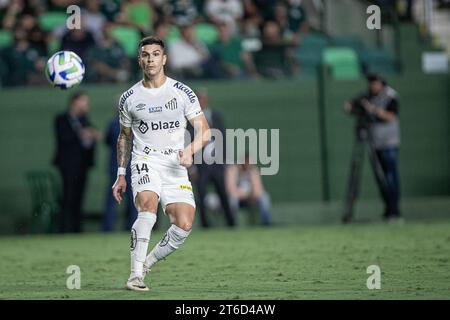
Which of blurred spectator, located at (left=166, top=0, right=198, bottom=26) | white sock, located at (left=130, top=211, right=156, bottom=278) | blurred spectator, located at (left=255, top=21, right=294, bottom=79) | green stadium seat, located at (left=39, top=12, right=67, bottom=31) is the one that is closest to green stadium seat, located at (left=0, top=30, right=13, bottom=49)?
green stadium seat, located at (left=39, top=12, right=67, bottom=31)

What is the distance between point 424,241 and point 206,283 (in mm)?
5785

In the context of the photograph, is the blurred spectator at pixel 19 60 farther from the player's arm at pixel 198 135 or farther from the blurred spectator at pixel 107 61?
the player's arm at pixel 198 135

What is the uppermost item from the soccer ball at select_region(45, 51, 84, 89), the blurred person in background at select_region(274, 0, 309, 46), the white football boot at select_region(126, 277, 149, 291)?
the blurred person in background at select_region(274, 0, 309, 46)

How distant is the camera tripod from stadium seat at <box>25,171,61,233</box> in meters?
5.35

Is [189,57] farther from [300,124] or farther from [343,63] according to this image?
[343,63]

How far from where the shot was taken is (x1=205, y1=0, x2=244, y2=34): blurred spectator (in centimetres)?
2383

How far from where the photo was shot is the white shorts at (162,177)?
11331mm

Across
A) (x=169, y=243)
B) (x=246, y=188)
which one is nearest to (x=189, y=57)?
(x=246, y=188)

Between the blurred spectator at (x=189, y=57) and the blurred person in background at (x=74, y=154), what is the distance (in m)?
2.01

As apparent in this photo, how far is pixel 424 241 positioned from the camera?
1700 cm

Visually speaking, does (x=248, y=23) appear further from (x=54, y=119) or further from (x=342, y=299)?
(x=342, y=299)

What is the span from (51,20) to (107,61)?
164cm

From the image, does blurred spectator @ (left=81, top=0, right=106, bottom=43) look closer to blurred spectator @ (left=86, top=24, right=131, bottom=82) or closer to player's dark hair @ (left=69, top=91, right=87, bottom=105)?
blurred spectator @ (left=86, top=24, right=131, bottom=82)

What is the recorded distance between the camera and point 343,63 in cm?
2375
